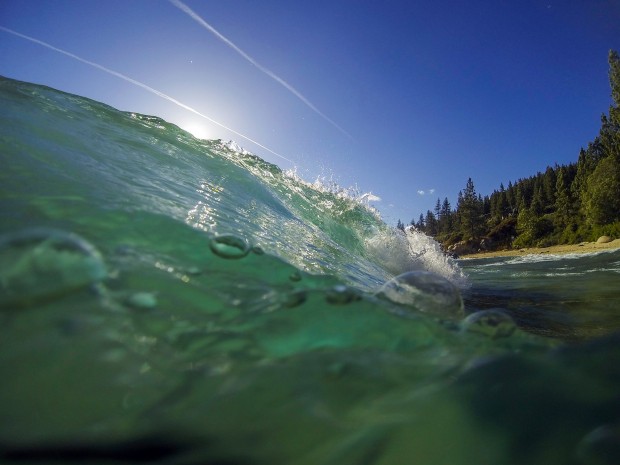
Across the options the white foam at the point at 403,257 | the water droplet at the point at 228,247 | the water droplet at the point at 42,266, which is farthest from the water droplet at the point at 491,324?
the white foam at the point at 403,257

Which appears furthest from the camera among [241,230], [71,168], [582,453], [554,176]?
[554,176]

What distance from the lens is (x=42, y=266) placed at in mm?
967

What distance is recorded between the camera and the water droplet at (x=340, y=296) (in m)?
1.16

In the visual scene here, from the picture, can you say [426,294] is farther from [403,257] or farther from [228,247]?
[403,257]

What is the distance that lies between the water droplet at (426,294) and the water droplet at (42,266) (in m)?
1.03

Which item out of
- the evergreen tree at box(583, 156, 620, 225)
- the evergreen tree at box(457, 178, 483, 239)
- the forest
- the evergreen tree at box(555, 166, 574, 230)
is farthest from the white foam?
the evergreen tree at box(457, 178, 483, 239)

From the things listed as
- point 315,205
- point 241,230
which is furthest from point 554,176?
point 241,230

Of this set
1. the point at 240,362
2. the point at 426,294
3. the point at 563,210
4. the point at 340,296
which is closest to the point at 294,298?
the point at 340,296

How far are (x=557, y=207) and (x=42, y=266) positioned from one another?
54353mm

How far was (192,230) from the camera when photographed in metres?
1.56

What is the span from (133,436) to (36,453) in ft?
0.54

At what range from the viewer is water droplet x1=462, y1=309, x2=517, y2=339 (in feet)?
3.72

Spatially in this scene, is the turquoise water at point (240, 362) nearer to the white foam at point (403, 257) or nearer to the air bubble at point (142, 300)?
the air bubble at point (142, 300)

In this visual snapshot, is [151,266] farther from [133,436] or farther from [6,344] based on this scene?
[133,436]
